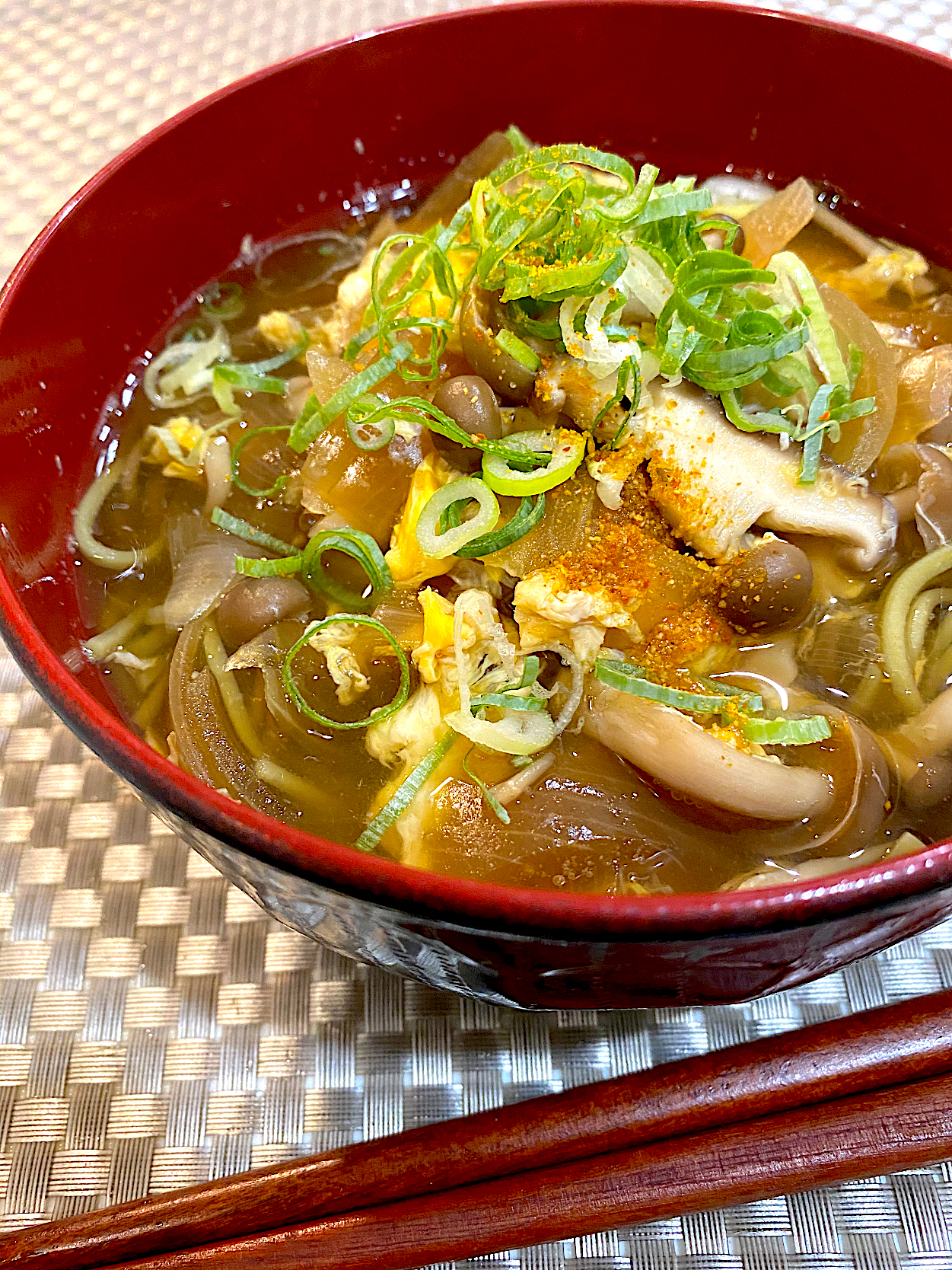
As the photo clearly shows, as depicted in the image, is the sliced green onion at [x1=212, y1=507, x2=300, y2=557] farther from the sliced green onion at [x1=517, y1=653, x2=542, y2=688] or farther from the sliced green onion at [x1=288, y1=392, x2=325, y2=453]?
the sliced green onion at [x1=517, y1=653, x2=542, y2=688]

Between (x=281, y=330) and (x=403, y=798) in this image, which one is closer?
(x=403, y=798)

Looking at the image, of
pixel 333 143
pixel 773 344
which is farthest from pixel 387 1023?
pixel 333 143

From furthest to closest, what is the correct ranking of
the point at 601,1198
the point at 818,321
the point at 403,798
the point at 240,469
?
the point at 240,469 → the point at 818,321 → the point at 403,798 → the point at 601,1198

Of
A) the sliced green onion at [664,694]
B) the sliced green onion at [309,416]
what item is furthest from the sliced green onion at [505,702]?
the sliced green onion at [309,416]

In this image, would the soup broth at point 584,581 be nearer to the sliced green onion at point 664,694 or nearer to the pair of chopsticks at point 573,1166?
the sliced green onion at point 664,694

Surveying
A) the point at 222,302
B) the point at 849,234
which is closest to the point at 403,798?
the point at 222,302

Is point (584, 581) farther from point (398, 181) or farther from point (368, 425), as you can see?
point (398, 181)
